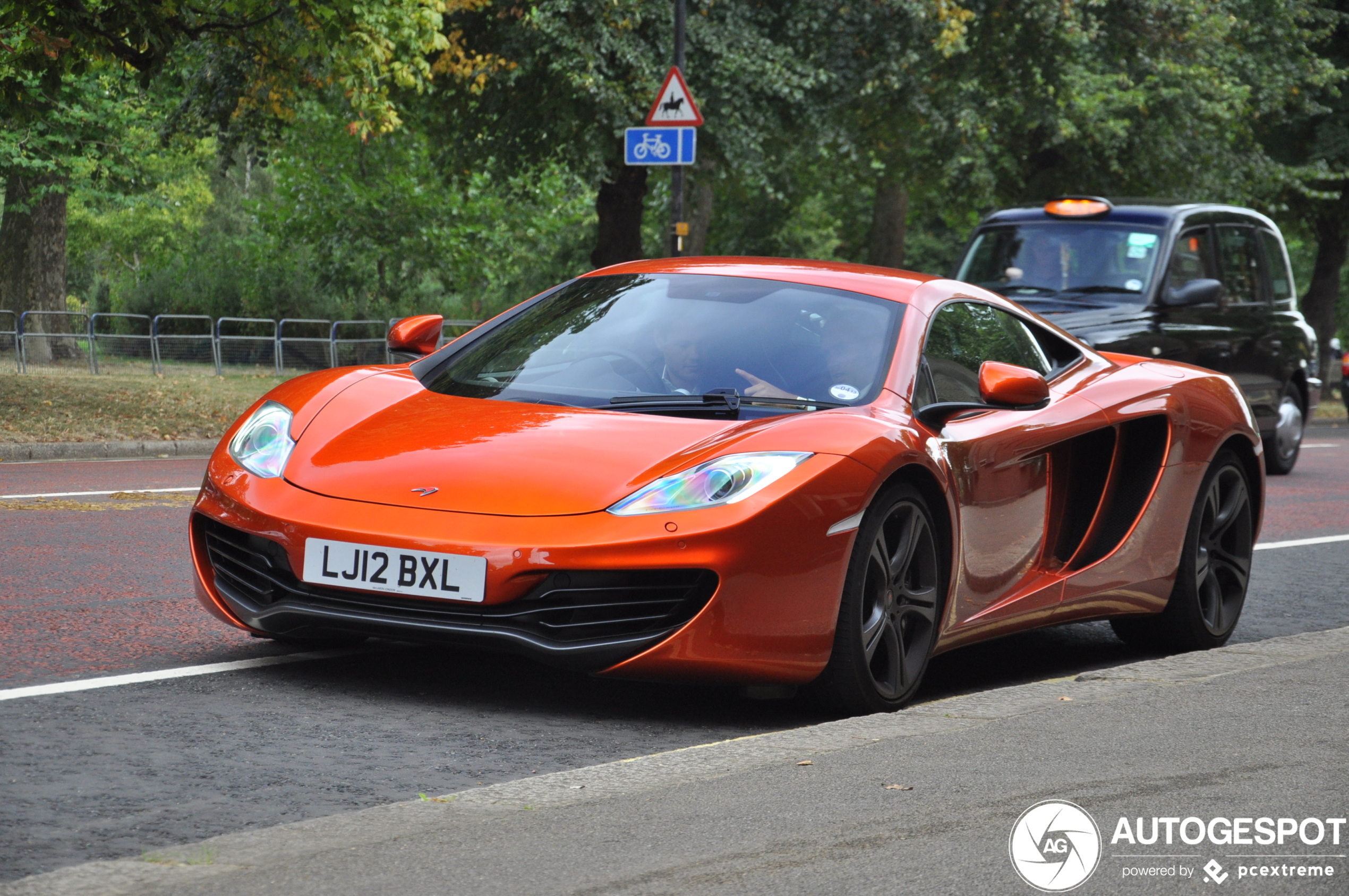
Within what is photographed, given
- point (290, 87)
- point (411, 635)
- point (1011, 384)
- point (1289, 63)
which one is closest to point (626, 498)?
point (411, 635)

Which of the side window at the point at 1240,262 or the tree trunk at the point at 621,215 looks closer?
the side window at the point at 1240,262

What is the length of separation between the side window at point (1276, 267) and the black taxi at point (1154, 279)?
20 mm

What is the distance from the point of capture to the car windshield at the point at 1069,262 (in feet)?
39.7

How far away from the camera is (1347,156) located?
31.2 m

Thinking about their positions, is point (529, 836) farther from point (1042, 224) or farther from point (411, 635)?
point (1042, 224)

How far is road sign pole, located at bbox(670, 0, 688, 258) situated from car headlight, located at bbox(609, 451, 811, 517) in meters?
12.6

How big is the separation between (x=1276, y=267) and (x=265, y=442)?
11270mm

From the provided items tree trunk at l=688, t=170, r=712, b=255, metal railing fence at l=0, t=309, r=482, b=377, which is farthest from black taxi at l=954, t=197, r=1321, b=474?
tree trunk at l=688, t=170, r=712, b=255

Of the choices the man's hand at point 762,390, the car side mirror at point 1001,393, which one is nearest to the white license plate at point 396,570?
the man's hand at point 762,390

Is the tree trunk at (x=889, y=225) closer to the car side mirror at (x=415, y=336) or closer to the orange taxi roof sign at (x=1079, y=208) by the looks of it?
the orange taxi roof sign at (x=1079, y=208)

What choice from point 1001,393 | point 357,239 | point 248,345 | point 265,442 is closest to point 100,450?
point 265,442

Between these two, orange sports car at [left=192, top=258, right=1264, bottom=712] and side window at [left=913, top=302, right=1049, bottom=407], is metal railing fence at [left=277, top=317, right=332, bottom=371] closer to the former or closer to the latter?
orange sports car at [left=192, top=258, right=1264, bottom=712]

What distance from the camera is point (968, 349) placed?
18.1 feet

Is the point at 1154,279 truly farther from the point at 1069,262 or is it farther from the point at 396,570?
the point at 396,570
